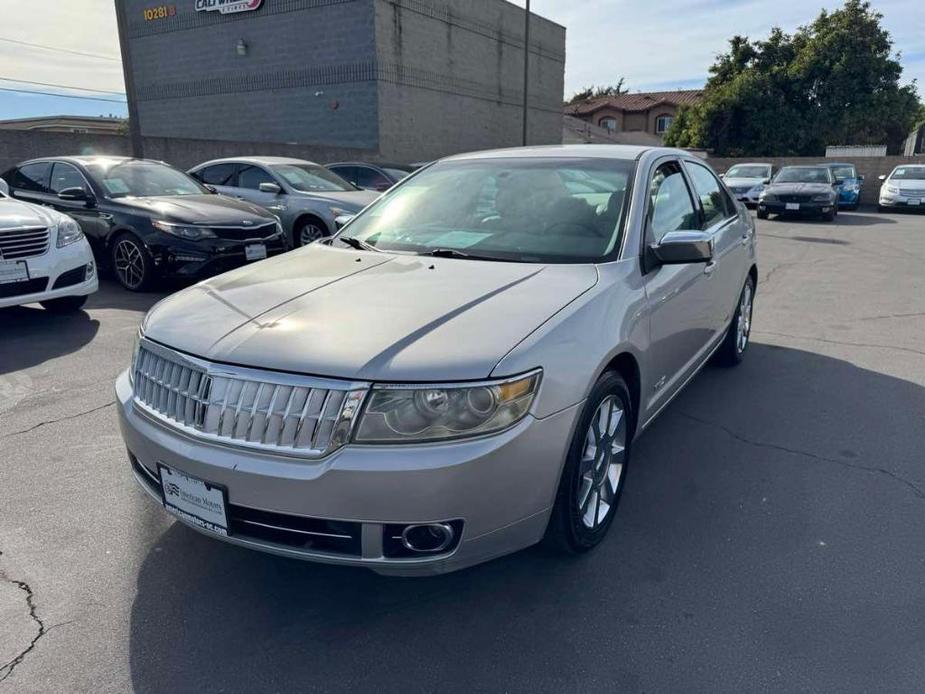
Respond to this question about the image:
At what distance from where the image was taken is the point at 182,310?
272 cm

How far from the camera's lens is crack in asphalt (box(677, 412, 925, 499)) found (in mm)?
3422

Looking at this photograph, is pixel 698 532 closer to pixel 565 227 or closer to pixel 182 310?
pixel 565 227

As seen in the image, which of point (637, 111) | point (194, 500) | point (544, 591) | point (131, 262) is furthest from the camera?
point (637, 111)

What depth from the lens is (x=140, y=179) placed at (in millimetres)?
8352

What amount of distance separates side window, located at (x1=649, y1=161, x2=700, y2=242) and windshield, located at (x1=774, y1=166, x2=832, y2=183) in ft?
53.8

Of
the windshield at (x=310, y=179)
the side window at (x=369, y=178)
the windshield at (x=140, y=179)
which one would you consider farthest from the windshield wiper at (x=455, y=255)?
the side window at (x=369, y=178)

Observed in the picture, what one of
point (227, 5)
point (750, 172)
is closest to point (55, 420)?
point (750, 172)

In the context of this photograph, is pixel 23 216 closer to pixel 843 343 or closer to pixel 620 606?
pixel 620 606

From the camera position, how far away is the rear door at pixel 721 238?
432 centimetres

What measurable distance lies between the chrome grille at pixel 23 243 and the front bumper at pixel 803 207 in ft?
53.2

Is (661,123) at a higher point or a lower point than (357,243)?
higher

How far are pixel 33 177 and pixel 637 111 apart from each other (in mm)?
53241

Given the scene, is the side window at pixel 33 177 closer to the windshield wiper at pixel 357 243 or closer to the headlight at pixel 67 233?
the headlight at pixel 67 233

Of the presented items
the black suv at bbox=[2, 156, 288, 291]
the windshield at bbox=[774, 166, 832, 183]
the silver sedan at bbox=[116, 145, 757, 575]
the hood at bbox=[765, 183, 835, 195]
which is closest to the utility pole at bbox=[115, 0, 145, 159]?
the black suv at bbox=[2, 156, 288, 291]
